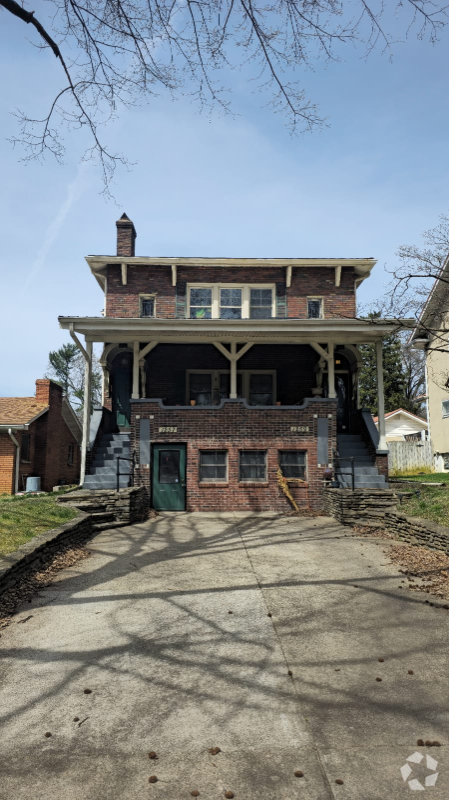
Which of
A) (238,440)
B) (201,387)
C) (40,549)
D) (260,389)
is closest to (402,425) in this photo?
(260,389)

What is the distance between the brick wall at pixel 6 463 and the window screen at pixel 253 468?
1215 cm

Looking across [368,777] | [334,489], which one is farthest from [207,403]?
[368,777]

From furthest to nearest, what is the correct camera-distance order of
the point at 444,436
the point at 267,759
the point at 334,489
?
the point at 444,436 < the point at 334,489 < the point at 267,759

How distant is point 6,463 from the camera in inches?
899

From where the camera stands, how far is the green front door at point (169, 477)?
15398mm

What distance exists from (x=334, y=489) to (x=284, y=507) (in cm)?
184

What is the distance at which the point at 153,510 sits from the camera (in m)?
15.1

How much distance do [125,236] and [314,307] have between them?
338 inches

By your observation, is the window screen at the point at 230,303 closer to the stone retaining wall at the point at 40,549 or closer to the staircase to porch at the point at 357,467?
the staircase to porch at the point at 357,467

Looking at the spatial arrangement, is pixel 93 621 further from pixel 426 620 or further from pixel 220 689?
pixel 426 620

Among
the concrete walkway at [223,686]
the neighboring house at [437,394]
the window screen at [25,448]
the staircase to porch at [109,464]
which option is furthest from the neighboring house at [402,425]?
the concrete walkway at [223,686]

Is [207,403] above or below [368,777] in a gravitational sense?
above

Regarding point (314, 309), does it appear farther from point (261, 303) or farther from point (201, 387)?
point (201, 387)

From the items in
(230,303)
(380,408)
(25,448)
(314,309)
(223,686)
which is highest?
(230,303)
